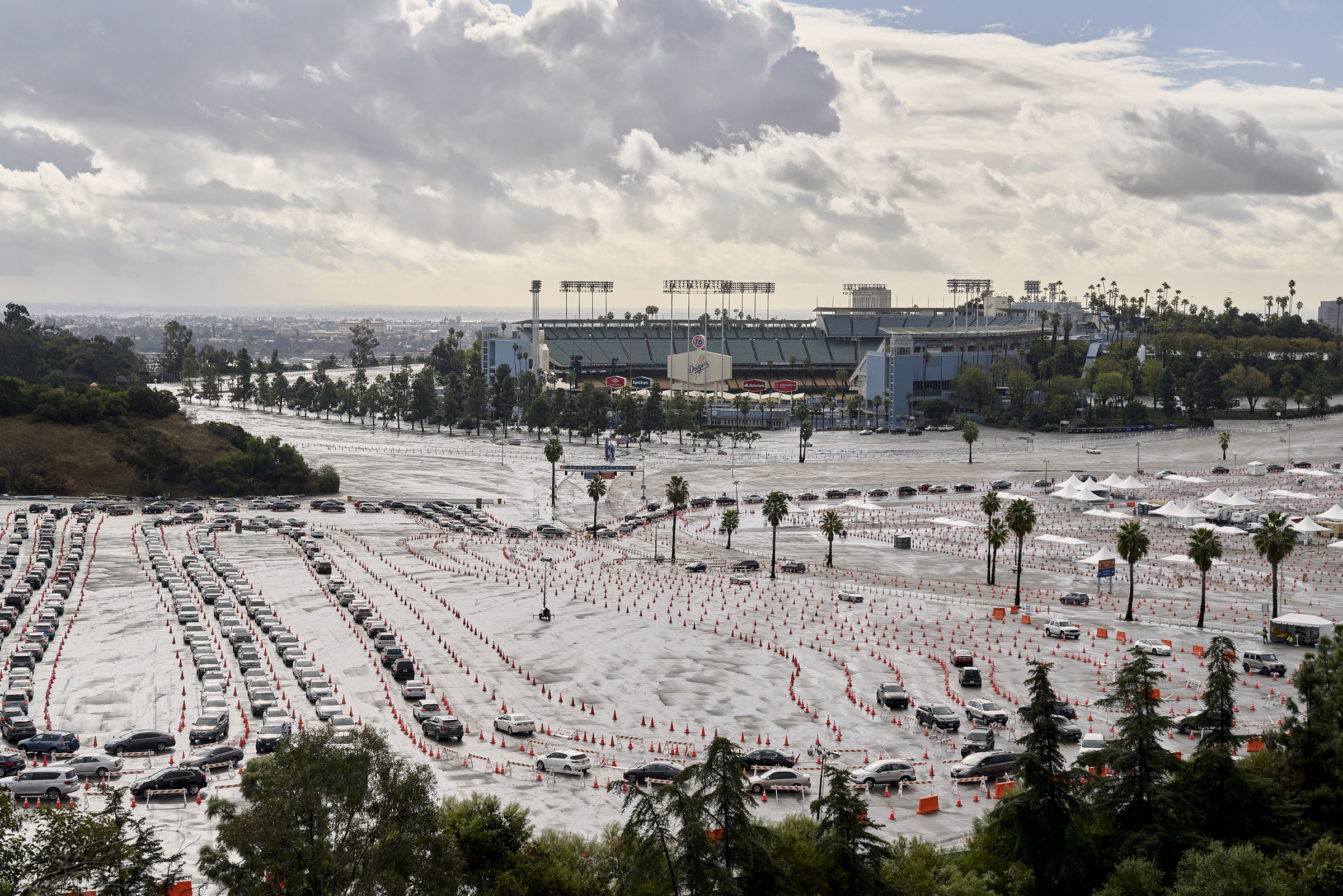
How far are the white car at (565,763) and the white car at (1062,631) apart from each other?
29.3 meters

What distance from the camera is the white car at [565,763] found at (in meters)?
40.1

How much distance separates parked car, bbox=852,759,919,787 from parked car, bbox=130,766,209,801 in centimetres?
2182

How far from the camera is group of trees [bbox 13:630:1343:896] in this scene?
2398 cm

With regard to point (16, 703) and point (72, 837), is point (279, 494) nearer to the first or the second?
point (16, 703)

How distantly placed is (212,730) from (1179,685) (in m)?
40.2

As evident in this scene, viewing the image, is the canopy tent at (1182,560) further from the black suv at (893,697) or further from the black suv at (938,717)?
the black suv at (938,717)

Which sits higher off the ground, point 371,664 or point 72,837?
point 72,837

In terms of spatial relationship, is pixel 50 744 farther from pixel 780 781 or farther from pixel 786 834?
pixel 786 834

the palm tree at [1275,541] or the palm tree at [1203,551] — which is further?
the palm tree at [1275,541]

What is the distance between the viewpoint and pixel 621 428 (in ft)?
502

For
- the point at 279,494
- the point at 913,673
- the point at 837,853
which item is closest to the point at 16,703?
the point at 837,853

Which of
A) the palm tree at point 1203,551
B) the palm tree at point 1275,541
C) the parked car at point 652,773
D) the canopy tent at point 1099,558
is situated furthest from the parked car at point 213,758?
the canopy tent at point 1099,558

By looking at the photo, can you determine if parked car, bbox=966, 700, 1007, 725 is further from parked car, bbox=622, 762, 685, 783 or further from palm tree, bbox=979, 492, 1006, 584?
palm tree, bbox=979, 492, 1006, 584

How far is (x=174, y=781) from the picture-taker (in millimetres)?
37812
